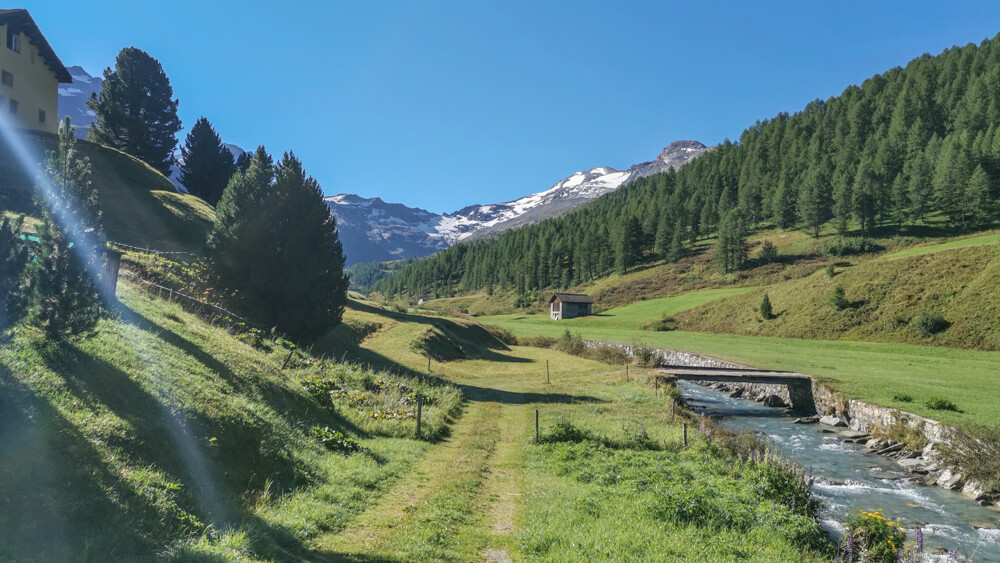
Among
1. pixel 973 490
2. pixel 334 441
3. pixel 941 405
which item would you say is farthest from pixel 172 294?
pixel 941 405

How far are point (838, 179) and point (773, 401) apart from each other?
392 ft

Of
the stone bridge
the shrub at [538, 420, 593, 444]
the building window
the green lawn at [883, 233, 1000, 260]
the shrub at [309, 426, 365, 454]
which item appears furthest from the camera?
the green lawn at [883, 233, 1000, 260]

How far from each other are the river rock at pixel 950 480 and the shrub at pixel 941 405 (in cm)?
628

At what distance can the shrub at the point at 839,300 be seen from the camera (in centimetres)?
5881

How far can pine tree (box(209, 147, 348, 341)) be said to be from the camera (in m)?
31.9

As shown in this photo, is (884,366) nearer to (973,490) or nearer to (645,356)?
(645,356)

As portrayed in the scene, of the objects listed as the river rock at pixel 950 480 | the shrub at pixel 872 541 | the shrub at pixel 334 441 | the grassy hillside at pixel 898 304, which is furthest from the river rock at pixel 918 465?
the grassy hillside at pixel 898 304

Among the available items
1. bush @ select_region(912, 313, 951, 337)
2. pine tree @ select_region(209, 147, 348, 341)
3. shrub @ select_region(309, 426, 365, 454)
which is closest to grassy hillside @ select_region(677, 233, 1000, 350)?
bush @ select_region(912, 313, 951, 337)

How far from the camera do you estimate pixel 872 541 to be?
35.1ft

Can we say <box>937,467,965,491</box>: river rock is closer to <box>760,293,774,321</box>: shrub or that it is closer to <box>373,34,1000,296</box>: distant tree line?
<box>760,293,774,321</box>: shrub

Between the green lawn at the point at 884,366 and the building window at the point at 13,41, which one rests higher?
the building window at the point at 13,41

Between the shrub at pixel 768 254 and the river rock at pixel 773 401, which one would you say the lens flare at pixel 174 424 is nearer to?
the river rock at pixel 773 401

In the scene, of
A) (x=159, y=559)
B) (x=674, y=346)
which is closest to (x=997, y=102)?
(x=674, y=346)

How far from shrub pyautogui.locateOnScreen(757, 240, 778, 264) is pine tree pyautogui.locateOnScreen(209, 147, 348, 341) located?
106823 millimetres
